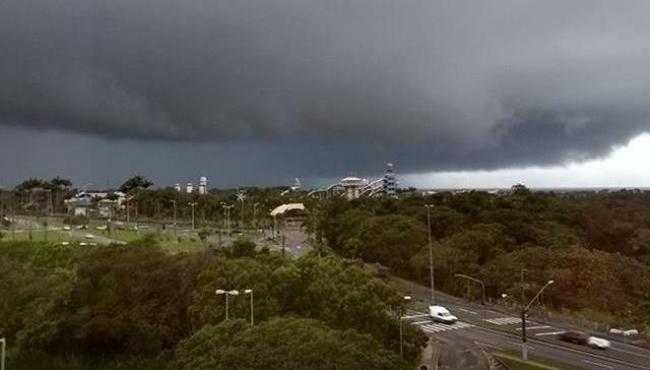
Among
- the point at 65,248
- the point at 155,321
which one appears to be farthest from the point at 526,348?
the point at 65,248

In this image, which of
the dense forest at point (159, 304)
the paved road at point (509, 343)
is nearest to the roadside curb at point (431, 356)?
the paved road at point (509, 343)

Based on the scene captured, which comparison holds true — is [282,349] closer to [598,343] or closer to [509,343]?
[509,343]

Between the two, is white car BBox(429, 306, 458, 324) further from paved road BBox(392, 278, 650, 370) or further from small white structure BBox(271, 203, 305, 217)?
small white structure BBox(271, 203, 305, 217)

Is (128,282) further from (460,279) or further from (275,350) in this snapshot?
(460,279)

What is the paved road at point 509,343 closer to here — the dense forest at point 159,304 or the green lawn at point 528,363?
the green lawn at point 528,363

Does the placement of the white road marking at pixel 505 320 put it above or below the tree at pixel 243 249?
below

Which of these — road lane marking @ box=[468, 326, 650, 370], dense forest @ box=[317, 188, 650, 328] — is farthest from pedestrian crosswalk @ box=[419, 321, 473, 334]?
dense forest @ box=[317, 188, 650, 328]
